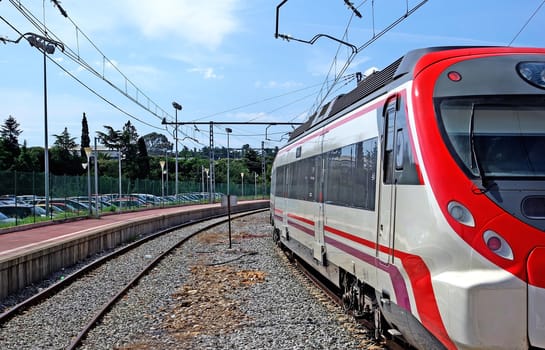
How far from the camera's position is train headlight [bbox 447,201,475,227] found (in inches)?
178

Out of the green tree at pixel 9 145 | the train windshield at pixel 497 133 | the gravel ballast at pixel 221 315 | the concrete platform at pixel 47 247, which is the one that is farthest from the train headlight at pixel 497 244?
the green tree at pixel 9 145

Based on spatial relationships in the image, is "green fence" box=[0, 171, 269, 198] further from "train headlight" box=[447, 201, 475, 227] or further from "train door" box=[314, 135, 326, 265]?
"train headlight" box=[447, 201, 475, 227]

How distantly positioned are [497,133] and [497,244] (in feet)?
3.43

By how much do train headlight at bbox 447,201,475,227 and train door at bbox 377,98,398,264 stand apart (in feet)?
3.76

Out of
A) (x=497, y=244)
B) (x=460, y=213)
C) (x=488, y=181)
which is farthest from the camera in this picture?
(x=488, y=181)

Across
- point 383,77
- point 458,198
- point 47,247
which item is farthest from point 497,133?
point 47,247

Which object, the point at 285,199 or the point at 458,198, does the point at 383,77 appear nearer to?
the point at 458,198

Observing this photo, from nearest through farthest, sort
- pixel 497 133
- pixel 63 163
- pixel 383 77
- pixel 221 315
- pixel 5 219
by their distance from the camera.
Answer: pixel 497 133
pixel 383 77
pixel 221 315
pixel 5 219
pixel 63 163

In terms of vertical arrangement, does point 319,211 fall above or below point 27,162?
below

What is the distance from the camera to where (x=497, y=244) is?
4.43 m

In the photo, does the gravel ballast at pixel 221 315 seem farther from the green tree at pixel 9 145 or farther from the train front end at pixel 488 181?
the green tree at pixel 9 145

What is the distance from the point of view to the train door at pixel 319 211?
9.99m

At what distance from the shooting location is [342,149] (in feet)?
27.9

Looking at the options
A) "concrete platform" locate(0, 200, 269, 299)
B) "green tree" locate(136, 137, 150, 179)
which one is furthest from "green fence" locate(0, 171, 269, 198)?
"green tree" locate(136, 137, 150, 179)
